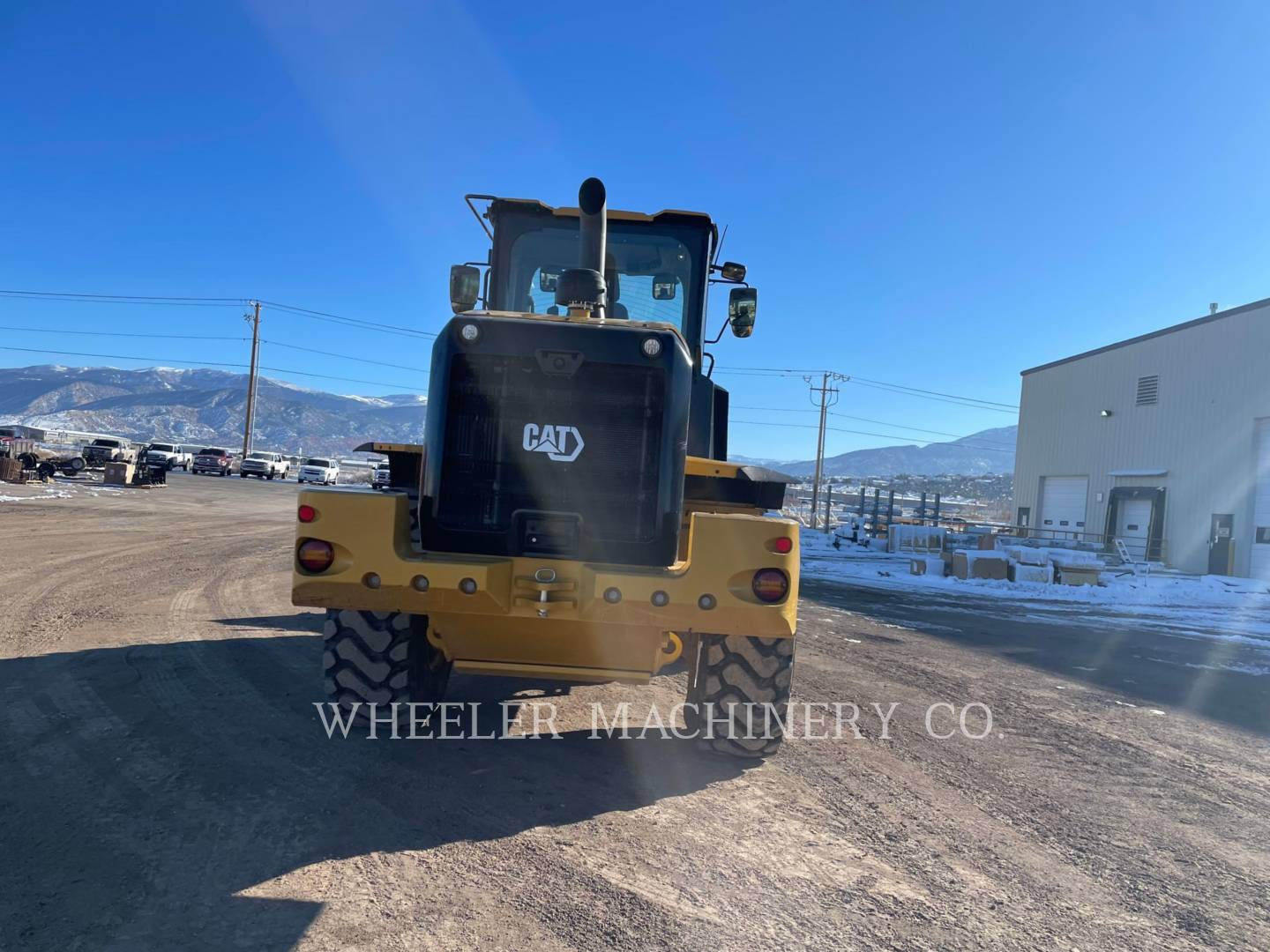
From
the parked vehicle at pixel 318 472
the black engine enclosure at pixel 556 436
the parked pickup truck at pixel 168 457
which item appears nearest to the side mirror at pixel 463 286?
the black engine enclosure at pixel 556 436

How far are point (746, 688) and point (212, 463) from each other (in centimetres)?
4724

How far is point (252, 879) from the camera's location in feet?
8.73

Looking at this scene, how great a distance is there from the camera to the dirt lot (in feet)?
8.30

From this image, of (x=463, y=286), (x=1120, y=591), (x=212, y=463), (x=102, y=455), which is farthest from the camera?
(x=212, y=463)

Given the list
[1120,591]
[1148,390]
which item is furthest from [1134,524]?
[1120,591]

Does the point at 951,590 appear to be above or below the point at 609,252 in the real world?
below

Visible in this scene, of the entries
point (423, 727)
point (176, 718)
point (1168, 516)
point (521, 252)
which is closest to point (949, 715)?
point (423, 727)

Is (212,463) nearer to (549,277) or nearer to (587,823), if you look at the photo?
(549,277)

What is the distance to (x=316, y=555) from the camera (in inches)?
139

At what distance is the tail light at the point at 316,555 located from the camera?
3.51 m

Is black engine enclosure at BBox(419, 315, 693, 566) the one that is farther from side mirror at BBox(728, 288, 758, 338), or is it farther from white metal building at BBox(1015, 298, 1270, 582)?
white metal building at BBox(1015, 298, 1270, 582)

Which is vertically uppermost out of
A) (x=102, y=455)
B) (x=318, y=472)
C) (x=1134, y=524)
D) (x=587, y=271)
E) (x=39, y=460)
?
(x=587, y=271)

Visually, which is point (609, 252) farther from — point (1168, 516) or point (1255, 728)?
point (1168, 516)

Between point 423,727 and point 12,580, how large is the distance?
6.93 m
